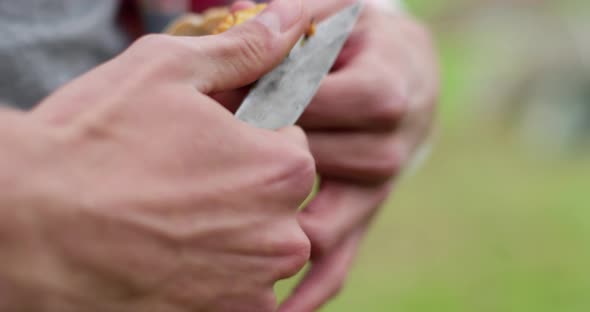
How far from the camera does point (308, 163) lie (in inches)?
26.2

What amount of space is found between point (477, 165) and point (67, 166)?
117 inches

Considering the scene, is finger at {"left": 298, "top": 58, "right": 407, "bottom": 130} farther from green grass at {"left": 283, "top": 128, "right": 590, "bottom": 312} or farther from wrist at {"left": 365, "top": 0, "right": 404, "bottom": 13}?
green grass at {"left": 283, "top": 128, "right": 590, "bottom": 312}

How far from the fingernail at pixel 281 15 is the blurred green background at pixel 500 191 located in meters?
1.81

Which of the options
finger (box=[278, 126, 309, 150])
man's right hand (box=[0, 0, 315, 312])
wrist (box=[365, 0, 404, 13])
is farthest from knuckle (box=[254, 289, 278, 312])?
wrist (box=[365, 0, 404, 13])

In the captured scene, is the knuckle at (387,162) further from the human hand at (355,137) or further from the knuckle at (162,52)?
the knuckle at (162,52)

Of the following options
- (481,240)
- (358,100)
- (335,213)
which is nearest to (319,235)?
(335,213)

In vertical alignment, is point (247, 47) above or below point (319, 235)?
above

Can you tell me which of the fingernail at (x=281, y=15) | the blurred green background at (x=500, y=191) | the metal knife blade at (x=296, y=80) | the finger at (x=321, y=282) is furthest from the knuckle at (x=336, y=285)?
the blurred green background at (x=500, y=191)

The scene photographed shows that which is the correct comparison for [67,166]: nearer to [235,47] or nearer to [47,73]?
[235,47]

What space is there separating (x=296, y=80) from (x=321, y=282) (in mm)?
294

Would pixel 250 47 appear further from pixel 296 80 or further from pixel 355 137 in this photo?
pixel 355 137

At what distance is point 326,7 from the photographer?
852 mm

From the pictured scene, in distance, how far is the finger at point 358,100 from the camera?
2.81 feet

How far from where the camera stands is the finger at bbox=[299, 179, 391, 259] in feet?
2.89
